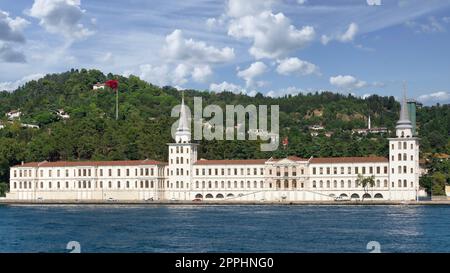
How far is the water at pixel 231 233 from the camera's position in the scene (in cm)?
3919

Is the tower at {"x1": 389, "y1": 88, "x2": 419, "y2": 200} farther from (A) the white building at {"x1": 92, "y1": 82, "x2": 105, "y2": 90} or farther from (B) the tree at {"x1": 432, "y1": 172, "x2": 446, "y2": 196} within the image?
(A) the white building at {"x1": 92, "y1": 82, "x2": 105, "y2": 90}

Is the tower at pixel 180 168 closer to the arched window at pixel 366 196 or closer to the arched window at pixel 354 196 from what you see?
the arched window at pixel 354 196

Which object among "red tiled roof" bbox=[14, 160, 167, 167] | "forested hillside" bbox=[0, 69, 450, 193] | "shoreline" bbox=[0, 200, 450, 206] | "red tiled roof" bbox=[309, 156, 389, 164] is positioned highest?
"forested hillside" bbox=[0, 69, 450, 193]

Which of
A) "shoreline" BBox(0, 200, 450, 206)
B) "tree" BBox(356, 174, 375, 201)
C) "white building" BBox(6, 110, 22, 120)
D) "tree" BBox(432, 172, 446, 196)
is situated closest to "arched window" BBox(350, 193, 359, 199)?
"tree" BBox(356, 174, 375, 201)

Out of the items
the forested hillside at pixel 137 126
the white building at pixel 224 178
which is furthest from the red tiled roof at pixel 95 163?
the forested hillside at pixel 137 126

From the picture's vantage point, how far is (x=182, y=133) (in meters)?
100

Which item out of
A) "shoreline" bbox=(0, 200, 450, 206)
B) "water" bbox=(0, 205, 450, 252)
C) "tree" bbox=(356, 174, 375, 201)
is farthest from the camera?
"tree" bbox=(356, 174, 375, 201)

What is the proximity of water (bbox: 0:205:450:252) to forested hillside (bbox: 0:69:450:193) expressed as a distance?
46.3m

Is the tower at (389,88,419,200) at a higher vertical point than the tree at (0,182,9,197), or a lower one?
higher

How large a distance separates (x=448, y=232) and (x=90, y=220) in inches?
1155

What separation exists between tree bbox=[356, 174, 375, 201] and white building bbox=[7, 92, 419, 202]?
1.29ft

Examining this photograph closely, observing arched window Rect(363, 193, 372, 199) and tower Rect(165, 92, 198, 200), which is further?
tower Rect(165, 92, 198, 200)

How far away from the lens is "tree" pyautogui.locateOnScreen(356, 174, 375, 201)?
89.8 metres

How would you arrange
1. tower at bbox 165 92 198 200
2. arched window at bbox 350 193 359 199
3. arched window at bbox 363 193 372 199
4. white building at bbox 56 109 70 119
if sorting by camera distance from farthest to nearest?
white building at bbox 56 109 70 119 < tower at bbox 165 92 198 200 < arched window at bbox 350 193 359 199 < arched window at bbox 363 193 372 199
